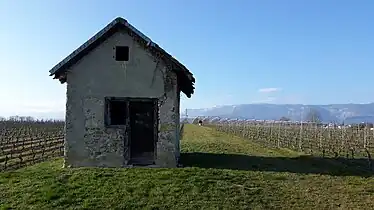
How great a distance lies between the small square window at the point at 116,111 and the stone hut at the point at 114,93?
0.04 metres

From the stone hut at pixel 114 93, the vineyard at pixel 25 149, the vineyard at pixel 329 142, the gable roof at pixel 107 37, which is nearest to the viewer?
the gable roof at pixel 107 37

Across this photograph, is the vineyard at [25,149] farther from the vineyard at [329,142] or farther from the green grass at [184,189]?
the vineyard at [329,142]

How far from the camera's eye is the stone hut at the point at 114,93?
634 inches

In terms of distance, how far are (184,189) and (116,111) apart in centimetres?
636

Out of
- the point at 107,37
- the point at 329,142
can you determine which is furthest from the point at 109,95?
the point at 329,142

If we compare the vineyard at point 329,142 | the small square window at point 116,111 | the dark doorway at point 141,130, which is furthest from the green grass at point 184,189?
the vineyard at point 329,142

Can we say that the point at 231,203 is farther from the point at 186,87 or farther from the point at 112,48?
the point at 186,87

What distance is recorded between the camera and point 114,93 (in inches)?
641

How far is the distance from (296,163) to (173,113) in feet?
19.9

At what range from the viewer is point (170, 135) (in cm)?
1620

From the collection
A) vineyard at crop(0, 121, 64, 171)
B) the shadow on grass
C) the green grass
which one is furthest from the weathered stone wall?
vineyard at crop(0, 121, 64, 171)

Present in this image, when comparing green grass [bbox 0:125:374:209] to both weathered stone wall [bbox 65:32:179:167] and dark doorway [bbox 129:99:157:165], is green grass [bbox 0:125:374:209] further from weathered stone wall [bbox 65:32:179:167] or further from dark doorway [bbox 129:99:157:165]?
dark doorway [bbox 129:99:157:165]

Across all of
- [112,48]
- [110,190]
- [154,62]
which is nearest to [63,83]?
[112,48]

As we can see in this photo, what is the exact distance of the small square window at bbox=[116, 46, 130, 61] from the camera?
16312mm
